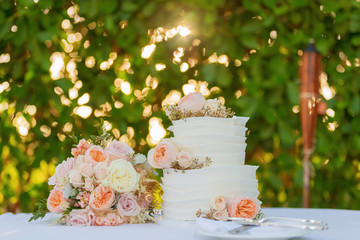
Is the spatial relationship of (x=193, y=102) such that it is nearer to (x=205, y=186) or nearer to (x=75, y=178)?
(x=205, y=186)

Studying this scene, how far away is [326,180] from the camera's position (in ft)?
9.06

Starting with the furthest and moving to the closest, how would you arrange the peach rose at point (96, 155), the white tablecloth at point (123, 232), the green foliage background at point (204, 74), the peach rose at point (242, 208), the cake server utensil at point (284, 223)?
the green foliage background at point (204, 74), the peach rose at point (96, 155), the peach rose at point (242, 208), the white tablecloth at point (123, 232), the cake server utensil at point (284, 223)

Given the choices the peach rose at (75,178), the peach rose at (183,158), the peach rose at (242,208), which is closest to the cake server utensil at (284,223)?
the peach rose at (242,208)

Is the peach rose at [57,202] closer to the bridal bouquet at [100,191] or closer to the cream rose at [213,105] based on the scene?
the bridal bouquet at [100,191]

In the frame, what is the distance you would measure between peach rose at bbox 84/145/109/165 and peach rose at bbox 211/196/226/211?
0.35 m

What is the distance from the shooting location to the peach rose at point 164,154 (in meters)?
1.46

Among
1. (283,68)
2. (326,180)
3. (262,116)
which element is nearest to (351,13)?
(283,68)

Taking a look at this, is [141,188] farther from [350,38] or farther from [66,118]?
[350,38]

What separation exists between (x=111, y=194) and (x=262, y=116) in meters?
1.47

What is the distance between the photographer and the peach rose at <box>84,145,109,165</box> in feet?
4.91

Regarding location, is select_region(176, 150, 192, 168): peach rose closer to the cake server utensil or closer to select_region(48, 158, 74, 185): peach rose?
the cake server utensil

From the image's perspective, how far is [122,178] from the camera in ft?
4.76

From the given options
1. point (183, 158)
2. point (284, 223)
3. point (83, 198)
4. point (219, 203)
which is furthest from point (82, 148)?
point (284, 223)

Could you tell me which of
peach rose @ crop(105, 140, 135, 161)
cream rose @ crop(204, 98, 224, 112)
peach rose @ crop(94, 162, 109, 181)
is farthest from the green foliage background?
peach rose @ crop(94, 162, 109, 181)
